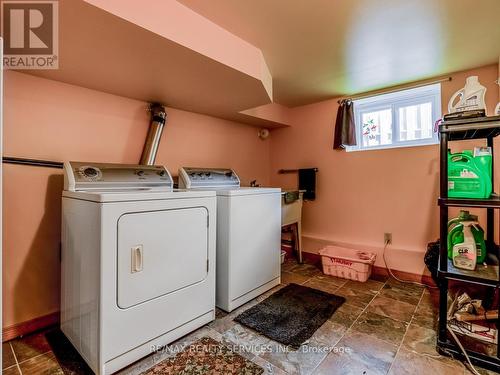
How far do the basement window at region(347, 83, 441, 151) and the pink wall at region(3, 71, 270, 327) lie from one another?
251 cm

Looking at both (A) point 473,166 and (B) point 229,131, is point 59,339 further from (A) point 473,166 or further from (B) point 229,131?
(A) point 473,166

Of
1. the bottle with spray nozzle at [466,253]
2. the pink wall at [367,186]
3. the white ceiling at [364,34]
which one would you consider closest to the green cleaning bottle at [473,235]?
the bottle with spray nozzle at [466,253]

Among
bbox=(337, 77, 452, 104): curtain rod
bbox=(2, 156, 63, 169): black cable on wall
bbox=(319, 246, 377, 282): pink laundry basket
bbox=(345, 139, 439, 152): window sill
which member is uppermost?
bbox=(337, 77, 452, 104): curtain rod

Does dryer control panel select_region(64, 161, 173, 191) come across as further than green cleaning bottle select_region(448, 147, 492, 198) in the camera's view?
Yes

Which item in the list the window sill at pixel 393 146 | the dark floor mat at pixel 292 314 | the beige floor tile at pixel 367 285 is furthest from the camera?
the window sill at pixel 393 146

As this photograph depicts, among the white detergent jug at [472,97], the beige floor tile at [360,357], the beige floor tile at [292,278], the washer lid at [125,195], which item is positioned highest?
the white detergent jug at [472,97]

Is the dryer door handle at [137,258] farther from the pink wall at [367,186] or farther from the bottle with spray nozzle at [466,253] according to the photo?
the pink wall at [367,186]

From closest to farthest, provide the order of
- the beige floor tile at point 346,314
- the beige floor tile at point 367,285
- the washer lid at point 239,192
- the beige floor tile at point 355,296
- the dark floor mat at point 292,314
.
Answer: the dark floor mat at point 292,314, the beige floor tile at point 346,314, the washer lid at point 239,192, the beige floor tile at point 355,296, the beige floor tile at point 367,285

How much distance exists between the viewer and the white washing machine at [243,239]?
80.2 inches

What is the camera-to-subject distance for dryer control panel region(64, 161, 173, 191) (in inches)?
66.6

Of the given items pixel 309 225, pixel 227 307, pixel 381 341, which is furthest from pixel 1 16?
pixel 309 225

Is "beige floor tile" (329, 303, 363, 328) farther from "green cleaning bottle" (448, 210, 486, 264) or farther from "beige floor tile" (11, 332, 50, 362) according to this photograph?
"beige floor tile" (11, 332, 50, 362)

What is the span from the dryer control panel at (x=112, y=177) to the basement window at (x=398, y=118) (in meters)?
2.23

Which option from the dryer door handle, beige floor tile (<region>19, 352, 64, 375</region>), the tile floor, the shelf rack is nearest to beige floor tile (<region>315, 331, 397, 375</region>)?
the tile floor
